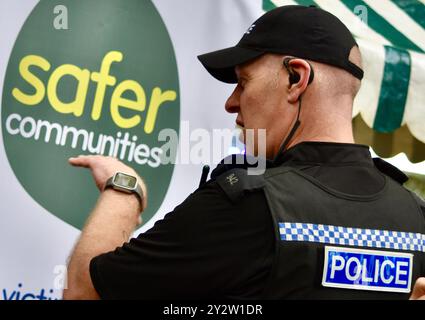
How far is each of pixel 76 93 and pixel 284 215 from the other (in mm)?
1258

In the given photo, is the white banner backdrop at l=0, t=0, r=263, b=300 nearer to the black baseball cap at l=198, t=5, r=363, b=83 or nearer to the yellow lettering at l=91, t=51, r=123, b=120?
the yellow lettering at l=91, t=51, r=123, b=120

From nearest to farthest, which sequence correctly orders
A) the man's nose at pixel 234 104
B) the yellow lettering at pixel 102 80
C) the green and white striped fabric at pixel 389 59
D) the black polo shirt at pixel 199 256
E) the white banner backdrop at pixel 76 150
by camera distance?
the black polo shirt at pixel 199 256 < the man's nose at pixel 234 104 < the white banner backdrop at pixel 76 150 < the yellow lettering at pixel 102 80 < the green and white striped fabric at pixel 389 59

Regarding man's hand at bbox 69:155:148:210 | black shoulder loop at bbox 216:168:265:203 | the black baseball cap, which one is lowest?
black shoulder loop at bbox 216:168:265:203

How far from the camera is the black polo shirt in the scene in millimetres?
1519

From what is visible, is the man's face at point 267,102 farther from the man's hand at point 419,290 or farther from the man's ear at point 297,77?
the man's hand at point 419,290

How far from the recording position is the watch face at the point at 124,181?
1.75m

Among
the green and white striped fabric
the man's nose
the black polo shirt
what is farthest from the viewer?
the green and white striped fabric

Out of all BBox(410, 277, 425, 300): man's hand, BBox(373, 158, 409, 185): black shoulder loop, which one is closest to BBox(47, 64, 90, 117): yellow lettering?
BBox(373, 158, 409, 185): black shoulder loop

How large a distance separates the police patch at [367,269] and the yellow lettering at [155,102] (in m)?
A: 1.29

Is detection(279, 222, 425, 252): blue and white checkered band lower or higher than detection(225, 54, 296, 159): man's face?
lower

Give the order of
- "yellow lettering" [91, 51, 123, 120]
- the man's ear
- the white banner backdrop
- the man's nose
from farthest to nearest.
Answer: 1. "yellow lettering" [91, 51, 123, 120]
2. the white banner backdrop
3. the man's nose
4. the man's ear

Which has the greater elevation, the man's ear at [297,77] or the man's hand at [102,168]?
the man's ear at [297,77]

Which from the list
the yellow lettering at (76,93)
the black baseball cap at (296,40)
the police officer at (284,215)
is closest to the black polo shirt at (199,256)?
the police officer at (284,215)

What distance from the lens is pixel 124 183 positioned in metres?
1.75
